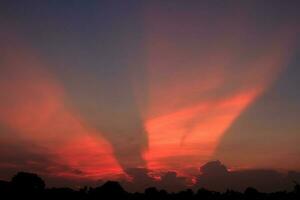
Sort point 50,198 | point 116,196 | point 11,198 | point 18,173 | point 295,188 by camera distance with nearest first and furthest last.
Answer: point 11,198
point 50,198
point 18,173
point 116,196
point 295,188

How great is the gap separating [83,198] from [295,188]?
114 m

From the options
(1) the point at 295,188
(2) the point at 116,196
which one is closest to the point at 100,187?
(2) the point at 116,196

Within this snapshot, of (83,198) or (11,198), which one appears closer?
(11,198)

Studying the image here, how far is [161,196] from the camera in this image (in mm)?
199375

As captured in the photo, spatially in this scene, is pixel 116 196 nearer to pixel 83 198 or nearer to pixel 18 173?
pixel 83 198

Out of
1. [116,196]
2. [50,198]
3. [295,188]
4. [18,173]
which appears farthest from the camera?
[295,188]

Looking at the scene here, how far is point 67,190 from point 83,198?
15.3 metres

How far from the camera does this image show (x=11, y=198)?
119 metres

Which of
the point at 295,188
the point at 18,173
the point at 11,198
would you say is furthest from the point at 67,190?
the point at 295,188

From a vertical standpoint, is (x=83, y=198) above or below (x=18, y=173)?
below

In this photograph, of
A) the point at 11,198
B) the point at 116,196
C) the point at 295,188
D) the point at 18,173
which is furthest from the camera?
the point at 295,188

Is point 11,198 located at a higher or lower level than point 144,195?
lower

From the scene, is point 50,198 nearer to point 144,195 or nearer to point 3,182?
point 3,182

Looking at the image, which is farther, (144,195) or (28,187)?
(144,195)
